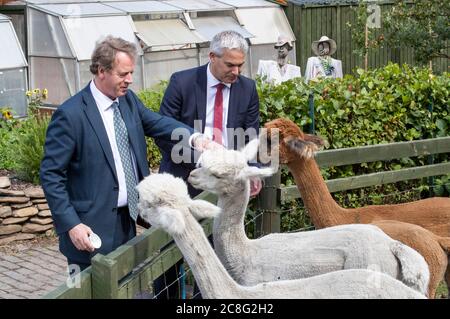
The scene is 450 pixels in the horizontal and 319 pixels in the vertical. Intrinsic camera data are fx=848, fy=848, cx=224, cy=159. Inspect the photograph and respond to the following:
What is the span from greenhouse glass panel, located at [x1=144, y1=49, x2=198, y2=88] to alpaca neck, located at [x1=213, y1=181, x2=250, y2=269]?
41.0 ft

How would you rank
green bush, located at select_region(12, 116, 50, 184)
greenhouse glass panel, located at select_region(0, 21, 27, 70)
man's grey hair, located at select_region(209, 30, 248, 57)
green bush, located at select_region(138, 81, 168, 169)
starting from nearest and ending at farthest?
man's grey hair, located at select_region(209, 30, 248, 57), green bush, located at select_region(12, 116, 50, 184), green bush, located at select_region(138, 81, 168, 169), greenhouse glass panel, located at select_region(0, 21, 27, 70)

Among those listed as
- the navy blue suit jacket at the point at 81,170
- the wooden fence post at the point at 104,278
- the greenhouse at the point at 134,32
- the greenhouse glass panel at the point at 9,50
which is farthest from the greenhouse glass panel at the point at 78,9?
the wooden fence post at the point at 104,278

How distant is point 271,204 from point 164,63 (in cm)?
1182

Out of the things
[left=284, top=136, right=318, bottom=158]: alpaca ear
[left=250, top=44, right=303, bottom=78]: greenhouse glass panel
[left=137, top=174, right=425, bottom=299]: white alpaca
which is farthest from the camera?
[left=250, top=44, right=303, bottom=78]: greenhouse glass panel

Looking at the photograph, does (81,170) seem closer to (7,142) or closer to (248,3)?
(7,142)

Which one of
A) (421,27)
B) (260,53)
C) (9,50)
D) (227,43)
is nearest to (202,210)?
(227,43)

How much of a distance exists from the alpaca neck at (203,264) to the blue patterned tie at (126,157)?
0.78 meters

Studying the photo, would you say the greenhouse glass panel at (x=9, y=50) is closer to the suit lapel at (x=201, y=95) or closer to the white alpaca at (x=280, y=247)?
the suit lapel at (x=201, y=95)

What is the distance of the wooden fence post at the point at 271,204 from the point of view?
20.1 ft

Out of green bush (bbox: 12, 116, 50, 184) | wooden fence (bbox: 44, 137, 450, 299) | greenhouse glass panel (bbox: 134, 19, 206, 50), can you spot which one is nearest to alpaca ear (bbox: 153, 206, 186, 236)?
wooden fence (bbox: 44, 137, 450, 299)

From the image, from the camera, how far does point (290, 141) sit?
570 centimetres

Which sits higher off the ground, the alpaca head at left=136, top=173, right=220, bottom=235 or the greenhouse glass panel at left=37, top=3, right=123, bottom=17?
the greenhouse glass panel at left=37, top=3, right=123, bottom=17

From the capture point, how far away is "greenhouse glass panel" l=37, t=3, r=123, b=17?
15.8 m

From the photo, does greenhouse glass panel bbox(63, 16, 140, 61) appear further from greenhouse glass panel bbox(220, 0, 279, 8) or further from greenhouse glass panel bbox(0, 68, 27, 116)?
greenhouse glass panel bbox(220, 0, 279, 8)
